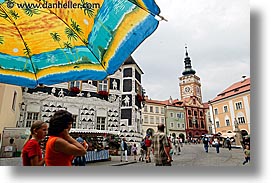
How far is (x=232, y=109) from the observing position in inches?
118

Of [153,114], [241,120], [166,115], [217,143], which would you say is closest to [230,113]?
[241,120]

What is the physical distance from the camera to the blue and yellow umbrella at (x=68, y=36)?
155 cm

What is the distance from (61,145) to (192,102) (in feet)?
9.12

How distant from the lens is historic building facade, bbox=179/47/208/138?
2.72 meters

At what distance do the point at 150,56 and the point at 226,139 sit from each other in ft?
4.31

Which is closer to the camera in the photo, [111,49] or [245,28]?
[111,49]

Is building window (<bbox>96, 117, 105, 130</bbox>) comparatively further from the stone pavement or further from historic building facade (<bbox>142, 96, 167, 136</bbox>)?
the stone pavement

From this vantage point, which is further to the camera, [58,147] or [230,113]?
[230,113]

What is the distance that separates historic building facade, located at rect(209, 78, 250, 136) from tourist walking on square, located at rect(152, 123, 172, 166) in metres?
0.92

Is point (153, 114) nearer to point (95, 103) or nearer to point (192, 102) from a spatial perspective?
point (192, 102)

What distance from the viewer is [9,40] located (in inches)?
67.6

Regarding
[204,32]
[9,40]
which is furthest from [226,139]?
[9,40]
